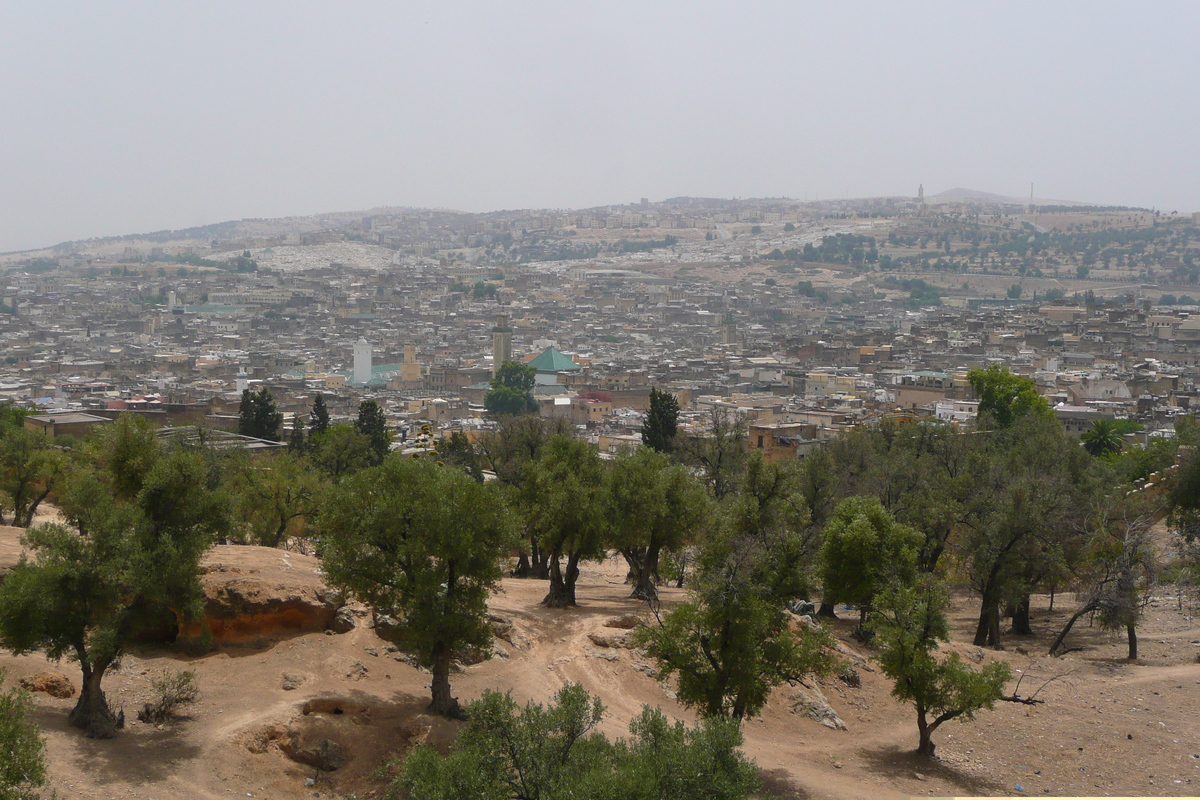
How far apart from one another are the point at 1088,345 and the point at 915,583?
82555mm

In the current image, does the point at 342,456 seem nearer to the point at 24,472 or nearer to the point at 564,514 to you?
the point at 24,472

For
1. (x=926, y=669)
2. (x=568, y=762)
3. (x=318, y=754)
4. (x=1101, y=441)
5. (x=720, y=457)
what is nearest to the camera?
(x=568, y=762)

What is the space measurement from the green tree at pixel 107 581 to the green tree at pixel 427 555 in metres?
1.30

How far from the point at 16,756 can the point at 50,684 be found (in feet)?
11.8

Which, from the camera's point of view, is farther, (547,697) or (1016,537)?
(1016,537)

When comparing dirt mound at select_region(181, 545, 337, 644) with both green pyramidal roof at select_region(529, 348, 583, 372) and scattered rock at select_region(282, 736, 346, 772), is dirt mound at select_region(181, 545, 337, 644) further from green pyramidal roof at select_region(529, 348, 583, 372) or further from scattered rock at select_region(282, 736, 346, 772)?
green pyramidal roof at select_region(529, 348, 583, 372)

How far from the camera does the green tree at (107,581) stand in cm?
972

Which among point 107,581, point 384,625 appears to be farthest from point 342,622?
point 107,581

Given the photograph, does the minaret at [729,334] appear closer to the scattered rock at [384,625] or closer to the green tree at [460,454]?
the green tree at [460,454]

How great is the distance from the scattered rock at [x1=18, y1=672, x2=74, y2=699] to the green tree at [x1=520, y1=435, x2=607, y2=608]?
6513 mm

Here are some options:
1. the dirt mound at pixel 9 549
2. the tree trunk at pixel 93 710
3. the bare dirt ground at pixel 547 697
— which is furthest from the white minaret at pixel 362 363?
the tree trunk at pixel 93 710

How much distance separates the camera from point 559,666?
42.2ft

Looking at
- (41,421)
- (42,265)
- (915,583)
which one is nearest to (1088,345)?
(41,421)

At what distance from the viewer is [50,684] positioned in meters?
10.7
